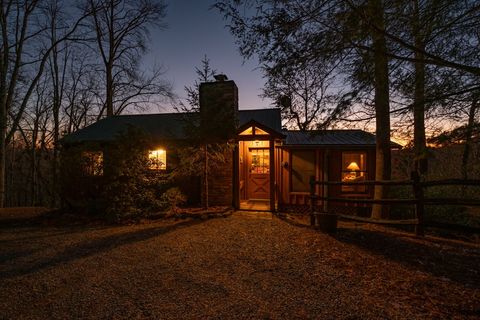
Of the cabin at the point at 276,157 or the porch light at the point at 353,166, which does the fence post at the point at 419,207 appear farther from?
the porch light at the point at 353,166

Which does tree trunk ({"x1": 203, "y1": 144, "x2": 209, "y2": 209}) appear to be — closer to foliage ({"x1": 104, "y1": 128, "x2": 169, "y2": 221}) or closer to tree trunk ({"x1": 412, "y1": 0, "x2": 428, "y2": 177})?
foliage ({"x1": 104, "y1": 128, "x2": 169, "y2": 221})

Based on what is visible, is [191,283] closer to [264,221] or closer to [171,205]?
[264,221]

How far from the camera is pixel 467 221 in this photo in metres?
7.61

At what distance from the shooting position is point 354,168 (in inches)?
409

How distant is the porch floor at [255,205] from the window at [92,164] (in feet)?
18.3

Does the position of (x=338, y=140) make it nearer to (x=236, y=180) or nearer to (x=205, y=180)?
(x=236, y=180)

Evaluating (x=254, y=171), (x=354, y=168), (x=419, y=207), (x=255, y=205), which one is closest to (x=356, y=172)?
(x=354, y=168)

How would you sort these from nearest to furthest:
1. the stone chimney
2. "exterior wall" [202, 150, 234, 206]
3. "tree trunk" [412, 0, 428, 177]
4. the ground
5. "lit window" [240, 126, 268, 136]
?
the ground, "tree trunk" [412, 0, 428, 177], the stone chimney, "lit window" [240, 126, 268, 136], "exterior wall" [202, 150, 234, 206]

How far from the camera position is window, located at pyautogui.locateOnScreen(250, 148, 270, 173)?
12.2 meters

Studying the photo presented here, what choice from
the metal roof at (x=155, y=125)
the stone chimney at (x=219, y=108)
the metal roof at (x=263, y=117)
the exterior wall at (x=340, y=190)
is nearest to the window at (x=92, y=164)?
the metal roof at (x=155, y=125)

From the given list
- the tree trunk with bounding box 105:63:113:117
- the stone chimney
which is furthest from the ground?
the tree trunk with bounding box 105:63:113:117

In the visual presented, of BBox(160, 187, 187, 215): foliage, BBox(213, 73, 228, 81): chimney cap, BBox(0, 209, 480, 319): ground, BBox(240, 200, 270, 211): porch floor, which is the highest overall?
BBox(213, 73, 228, 81): chimney cap

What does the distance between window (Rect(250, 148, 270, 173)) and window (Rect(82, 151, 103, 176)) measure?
21.5ft

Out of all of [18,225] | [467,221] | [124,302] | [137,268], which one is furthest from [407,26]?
[18,225]
